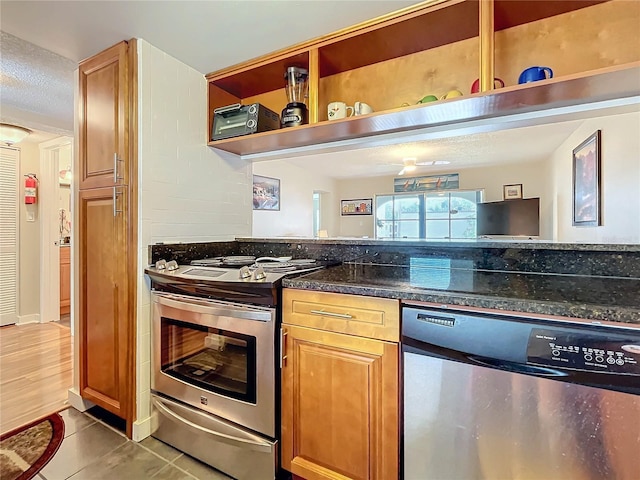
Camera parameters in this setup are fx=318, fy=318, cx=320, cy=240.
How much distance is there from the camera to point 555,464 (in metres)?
0.87

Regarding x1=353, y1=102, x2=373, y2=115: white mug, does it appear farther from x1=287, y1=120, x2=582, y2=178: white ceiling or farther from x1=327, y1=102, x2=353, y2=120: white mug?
x1=287, y1=120, x2=582, y2=178: white ceiling

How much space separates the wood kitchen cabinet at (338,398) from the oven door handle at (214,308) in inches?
4.0

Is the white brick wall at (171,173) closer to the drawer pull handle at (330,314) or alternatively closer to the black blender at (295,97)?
the black blender at (295,97)

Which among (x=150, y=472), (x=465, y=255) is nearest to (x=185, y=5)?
(x=465, y=255)

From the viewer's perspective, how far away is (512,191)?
5.97 metres

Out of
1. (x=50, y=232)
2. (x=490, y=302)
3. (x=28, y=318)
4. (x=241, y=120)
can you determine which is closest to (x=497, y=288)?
(x=490, y=302)

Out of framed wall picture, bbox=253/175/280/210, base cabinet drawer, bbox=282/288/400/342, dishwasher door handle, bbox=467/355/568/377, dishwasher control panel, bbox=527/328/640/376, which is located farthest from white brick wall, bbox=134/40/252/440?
framed wall picture, bbox=253/175/280/210

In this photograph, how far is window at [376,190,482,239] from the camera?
248 inches

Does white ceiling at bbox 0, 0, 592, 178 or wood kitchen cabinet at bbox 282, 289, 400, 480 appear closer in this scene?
wood kitchen cabinet at bbox 282, 289, 400, 480

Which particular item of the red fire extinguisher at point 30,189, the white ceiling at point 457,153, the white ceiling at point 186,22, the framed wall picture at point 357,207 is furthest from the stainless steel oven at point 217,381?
the framed wall picture at point 357,207

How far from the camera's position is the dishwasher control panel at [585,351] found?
2.57ft

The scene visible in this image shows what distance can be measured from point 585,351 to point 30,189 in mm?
4835

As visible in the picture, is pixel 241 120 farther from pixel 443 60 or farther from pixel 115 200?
pixel 443 60

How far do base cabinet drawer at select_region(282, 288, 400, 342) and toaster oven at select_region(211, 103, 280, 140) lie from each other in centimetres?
101
